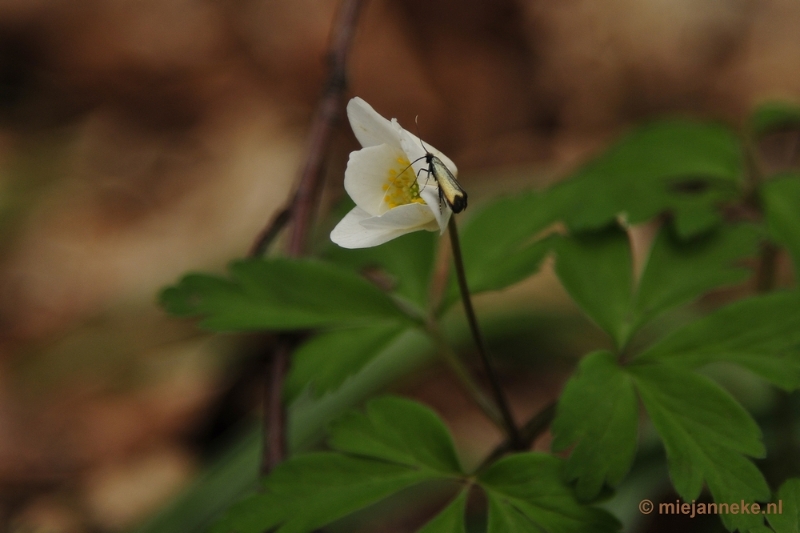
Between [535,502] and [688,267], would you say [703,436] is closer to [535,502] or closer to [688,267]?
[535,502]

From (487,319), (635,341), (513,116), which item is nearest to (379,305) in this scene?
(487,319)

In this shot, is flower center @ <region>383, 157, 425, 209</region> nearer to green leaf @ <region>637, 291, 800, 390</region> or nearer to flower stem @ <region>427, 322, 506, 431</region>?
flower stem @ <region>427, 322, 506, 431</region>

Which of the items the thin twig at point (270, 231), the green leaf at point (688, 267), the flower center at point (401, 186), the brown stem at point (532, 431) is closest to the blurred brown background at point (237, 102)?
the thin twig at point (270, 231)

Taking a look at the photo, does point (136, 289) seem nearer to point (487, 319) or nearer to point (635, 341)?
point (487, 319)

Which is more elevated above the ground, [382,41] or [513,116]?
[382,41]

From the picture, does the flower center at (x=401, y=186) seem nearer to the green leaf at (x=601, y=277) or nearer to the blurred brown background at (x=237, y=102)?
the green leaf at (x=601, y=277)

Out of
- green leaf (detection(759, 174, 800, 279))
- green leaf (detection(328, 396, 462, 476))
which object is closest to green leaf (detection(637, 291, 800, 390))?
green leaf (detection(759, 174, 800, 279))
